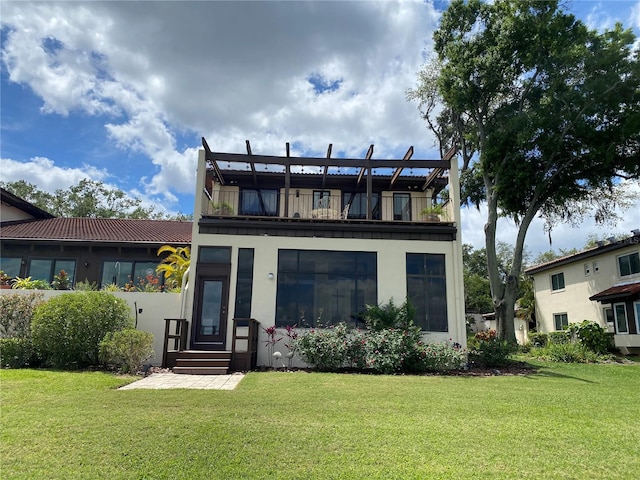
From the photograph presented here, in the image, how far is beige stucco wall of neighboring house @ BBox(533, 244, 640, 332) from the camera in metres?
21.4

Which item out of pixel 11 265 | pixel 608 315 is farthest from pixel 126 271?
pixel 608 315

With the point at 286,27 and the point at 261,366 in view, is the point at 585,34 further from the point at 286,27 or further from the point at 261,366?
the point at 261,366

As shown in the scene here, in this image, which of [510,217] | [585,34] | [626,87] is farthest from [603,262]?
[585,34]

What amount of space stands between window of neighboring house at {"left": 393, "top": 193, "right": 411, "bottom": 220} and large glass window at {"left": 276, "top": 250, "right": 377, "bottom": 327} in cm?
475

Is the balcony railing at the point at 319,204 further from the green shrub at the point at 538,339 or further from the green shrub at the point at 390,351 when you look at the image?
the green shrub at the point at 538,339

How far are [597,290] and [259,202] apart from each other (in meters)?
17.5

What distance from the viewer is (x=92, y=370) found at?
999 centimetres

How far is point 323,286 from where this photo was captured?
41.2 feet

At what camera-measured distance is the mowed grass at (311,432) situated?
4.38 m

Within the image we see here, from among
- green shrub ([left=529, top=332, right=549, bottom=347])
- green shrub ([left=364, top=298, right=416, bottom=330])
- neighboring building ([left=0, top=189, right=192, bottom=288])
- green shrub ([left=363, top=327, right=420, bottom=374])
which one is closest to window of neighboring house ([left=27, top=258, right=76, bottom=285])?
neighboring building ([left=0, top=189, right=192, bottom=288])

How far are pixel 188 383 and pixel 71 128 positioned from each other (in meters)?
7.59

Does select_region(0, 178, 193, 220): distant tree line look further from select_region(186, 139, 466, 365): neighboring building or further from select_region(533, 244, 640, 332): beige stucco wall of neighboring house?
select_region(533, 244, 640, 332): beige stucco wall of neighboring house

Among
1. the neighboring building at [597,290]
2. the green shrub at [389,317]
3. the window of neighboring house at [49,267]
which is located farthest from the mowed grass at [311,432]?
the neighboring building at [597,290]

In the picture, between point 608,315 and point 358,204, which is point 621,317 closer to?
point 608,315
